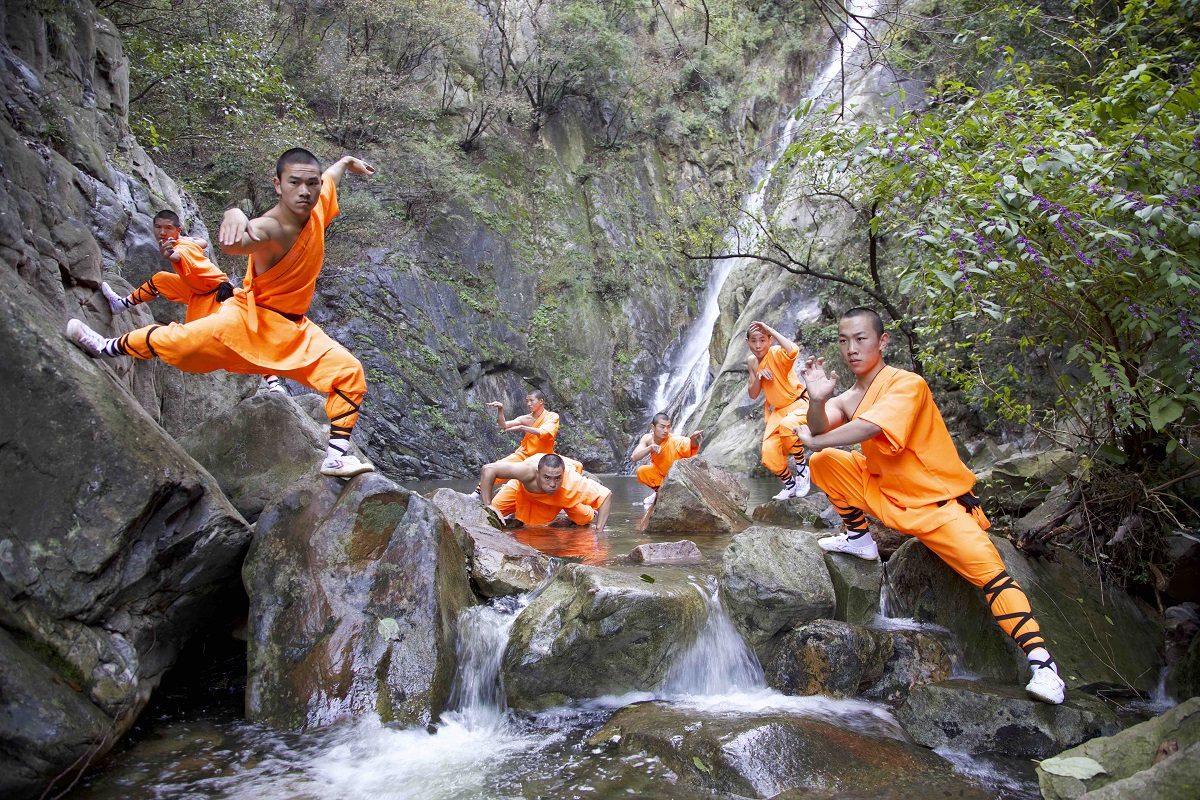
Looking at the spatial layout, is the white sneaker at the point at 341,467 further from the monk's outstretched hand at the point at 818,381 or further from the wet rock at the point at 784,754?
the monk's outstretched hand at the point at 818,381

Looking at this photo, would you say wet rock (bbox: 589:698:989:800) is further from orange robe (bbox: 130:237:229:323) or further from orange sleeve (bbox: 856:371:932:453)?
orange robe (bbox: 130:237:229:323)

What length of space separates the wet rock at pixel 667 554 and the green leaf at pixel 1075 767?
3.03m

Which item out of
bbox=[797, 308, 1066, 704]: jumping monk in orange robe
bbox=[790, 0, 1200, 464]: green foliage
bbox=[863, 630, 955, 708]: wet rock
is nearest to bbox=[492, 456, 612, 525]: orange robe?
bbox=[797, 308, 1066, 704]: jumping monk in orange robe

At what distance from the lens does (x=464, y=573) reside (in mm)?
5277

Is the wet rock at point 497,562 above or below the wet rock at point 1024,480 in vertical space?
below

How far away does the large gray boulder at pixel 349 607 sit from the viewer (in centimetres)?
416

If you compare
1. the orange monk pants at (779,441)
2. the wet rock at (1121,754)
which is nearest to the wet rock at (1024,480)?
the orange monk pants at (779,441)

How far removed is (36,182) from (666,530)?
629cm

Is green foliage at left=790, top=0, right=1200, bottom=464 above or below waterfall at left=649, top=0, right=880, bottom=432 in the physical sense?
below

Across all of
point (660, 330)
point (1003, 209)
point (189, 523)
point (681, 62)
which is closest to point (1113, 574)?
point (1003, 209)

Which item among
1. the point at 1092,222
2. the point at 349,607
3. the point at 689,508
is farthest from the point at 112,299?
the point at 1092,222

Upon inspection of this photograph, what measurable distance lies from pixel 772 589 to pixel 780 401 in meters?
3.68

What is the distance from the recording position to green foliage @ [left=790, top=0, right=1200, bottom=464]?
11.5 ft

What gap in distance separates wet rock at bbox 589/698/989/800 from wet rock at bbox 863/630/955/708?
1.41ft
